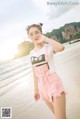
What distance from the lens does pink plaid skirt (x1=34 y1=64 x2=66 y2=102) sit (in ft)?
6.97

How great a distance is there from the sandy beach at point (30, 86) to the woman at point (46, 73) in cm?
4

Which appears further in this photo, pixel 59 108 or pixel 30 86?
pixel 30 86

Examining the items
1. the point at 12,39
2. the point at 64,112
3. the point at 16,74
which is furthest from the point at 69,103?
the point at 12,39

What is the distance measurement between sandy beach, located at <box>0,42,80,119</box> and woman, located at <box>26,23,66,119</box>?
39mm

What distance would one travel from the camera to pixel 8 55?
228cm

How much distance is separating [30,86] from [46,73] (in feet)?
0.55

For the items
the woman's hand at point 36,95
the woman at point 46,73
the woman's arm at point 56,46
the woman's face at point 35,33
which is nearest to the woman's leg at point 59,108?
the woman at point 46,73

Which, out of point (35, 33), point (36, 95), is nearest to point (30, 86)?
point (36, 95)

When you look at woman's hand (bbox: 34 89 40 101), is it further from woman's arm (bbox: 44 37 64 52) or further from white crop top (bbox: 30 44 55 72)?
woman's arm (bbox: 44 37 64 52)

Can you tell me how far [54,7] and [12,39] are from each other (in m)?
0.39

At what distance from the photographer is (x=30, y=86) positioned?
2.21 m

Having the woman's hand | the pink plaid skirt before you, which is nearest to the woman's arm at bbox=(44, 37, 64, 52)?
the pink plaid skirt

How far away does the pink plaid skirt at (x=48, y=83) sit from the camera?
2125 mm

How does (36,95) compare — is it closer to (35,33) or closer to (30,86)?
(30,86)
